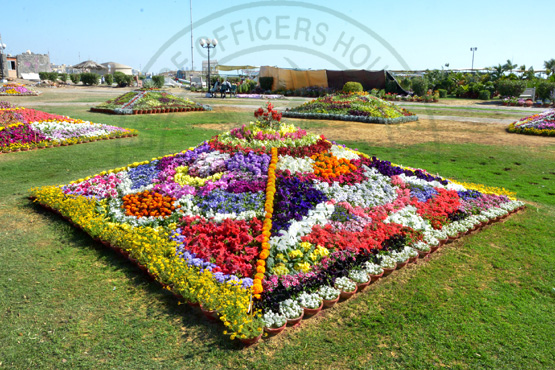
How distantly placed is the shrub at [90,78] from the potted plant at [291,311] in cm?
5606

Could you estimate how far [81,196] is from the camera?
6.92 m

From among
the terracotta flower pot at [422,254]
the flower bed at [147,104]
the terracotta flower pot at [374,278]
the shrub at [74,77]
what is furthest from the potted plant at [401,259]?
the shrub at [74,77]

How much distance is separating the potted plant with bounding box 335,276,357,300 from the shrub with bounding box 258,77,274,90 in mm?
35990

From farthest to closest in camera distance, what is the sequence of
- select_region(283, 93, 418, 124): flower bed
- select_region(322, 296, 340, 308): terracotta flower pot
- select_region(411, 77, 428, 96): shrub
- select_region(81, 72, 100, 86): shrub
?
select_region(81, 72, 100, 86): shrub, select_region(411, 77, 428, 96): shrub, select_region(283, 93, 418, 124): flower bed, select_region(322, 296, 340, 308): terracotta flower pot

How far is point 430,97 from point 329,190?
93.1 feet

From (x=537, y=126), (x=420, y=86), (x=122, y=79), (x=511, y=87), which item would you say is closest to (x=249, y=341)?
(x=537, y=126)

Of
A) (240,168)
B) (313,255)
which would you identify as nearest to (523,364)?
(313,255)

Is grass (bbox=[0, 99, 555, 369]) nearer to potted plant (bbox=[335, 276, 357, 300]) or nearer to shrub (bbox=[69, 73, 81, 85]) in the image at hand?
potted plant (bbox=[335, 276, 357, 300])

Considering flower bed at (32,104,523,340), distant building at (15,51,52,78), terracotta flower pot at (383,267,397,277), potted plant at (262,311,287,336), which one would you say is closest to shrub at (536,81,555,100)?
flower bed at (32,104,523,340)

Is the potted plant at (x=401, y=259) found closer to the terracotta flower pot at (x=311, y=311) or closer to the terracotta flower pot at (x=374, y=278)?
the terracotta flower pot at (x=374, y=278)

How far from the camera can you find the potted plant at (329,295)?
434cm

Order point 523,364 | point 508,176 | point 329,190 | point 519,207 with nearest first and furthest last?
point 523,364 < point 329,190 < point 519,207 < point 508,176

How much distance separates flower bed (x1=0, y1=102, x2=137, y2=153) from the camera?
12070mm

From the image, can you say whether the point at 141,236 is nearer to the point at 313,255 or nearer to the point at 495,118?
the point at 313,255
